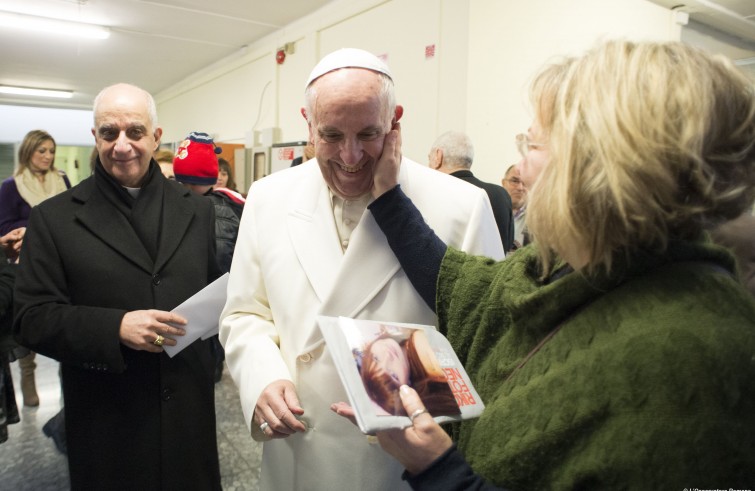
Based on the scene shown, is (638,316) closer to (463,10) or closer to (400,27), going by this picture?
(463,10)

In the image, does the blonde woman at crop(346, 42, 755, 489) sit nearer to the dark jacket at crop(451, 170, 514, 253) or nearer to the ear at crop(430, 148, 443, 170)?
the dark jacket at crop(451, 170, 514, 253)

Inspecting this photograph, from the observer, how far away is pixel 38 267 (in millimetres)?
1599

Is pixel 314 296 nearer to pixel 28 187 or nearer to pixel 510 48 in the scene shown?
pixel 510 48

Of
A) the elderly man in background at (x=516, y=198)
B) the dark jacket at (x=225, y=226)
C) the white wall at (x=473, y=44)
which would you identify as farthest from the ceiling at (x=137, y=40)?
the dark jacket at (x=225, y=226)

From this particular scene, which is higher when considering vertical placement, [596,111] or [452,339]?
[596,111]

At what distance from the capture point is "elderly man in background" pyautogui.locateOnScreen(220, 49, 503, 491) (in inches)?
47.8

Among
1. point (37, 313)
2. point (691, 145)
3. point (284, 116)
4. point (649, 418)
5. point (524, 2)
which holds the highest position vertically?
point (524, 2)

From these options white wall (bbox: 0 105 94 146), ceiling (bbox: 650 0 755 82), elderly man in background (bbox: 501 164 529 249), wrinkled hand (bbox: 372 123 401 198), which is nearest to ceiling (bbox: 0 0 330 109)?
white wall (bbox: 0 105 94 146)

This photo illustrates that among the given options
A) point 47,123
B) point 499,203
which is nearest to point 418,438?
point 499,203

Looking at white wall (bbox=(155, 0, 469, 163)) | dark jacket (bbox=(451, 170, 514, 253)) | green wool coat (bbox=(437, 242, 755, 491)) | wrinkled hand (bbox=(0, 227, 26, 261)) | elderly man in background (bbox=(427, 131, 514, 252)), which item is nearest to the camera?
green wool coat (bbox=(437, 242, 755, 491))

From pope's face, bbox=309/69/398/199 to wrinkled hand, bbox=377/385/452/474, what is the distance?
608 mm

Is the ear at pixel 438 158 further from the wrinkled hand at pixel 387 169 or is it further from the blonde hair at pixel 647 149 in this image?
the blonde hair at pixel 647 149

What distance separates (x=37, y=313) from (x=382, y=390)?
1.28 metres

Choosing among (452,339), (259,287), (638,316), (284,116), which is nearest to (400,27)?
(284,116)
